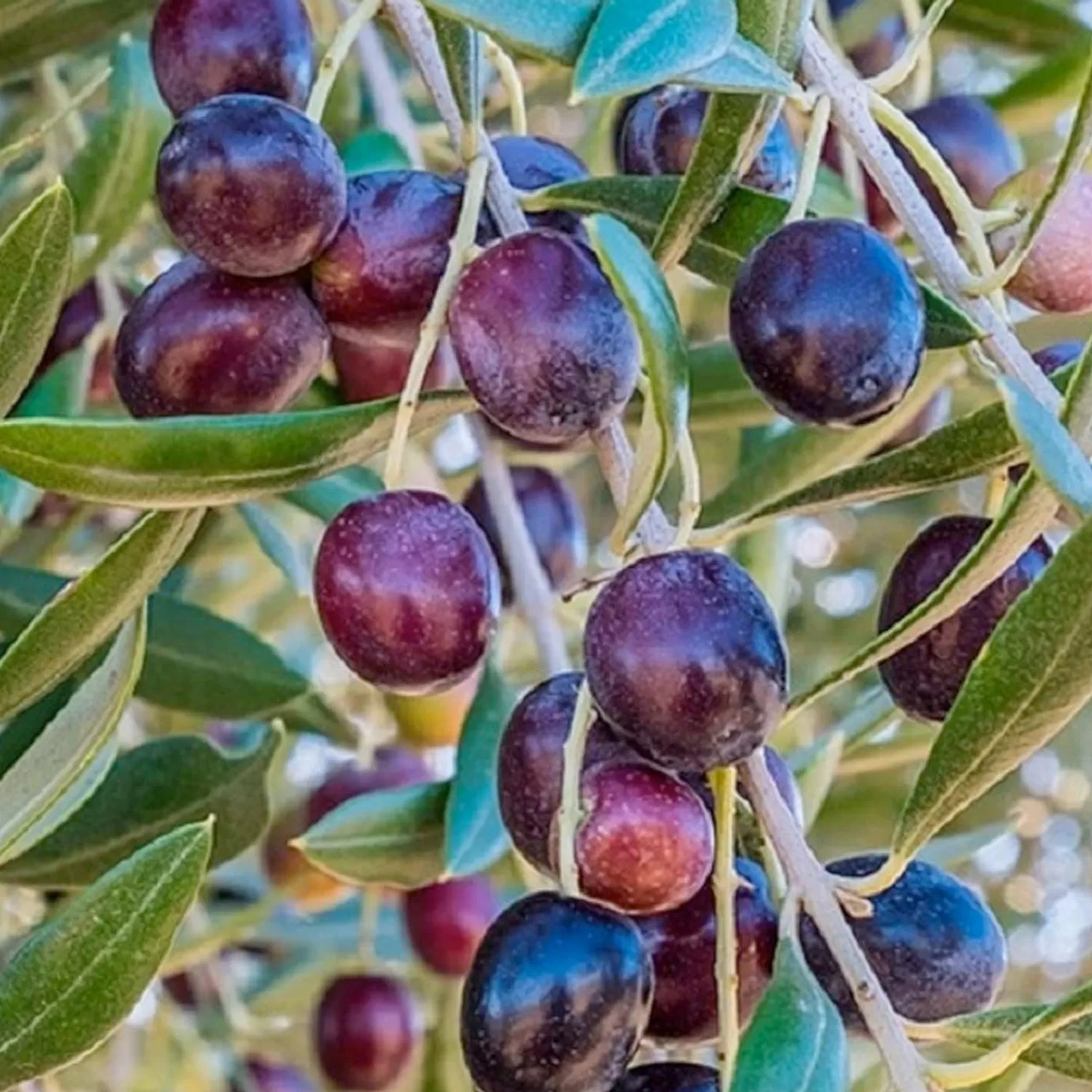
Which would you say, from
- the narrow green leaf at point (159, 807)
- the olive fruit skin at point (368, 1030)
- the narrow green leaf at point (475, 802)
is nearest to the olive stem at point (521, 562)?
the narrow green leaf at point (475, 802)

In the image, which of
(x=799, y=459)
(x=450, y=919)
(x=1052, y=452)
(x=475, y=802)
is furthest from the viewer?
(x=450, y=919)

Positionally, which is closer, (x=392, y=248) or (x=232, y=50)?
(x=392, y=248)

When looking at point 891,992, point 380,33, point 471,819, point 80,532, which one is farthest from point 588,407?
point 80,532

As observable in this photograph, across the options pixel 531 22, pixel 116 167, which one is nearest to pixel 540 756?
pixel 531 22

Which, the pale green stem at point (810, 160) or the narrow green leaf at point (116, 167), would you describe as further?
the narrow green leaf at point (116, 167)

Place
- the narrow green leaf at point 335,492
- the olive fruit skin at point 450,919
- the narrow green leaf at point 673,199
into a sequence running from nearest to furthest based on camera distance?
the narrow green leaf at point 673,199 → the narrow green leaf at point 335,492 → the olive fruit skin at point 450,919

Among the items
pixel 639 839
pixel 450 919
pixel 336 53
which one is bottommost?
pixel 450 919

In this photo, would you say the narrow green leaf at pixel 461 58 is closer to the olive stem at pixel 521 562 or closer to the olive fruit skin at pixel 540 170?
the olive fruit skin at pixel 540 170

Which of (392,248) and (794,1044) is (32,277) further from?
(794,1044)
